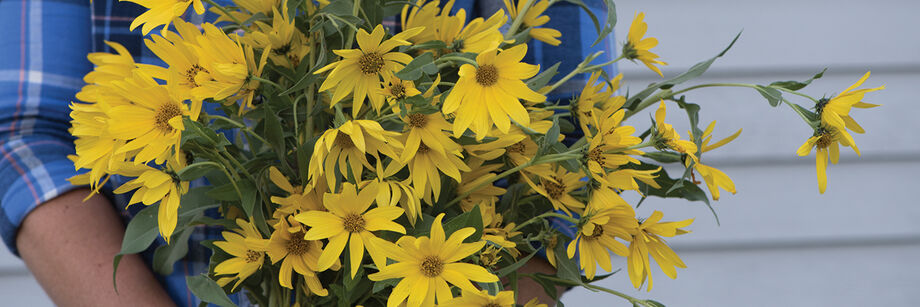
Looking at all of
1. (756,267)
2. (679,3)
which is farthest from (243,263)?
(756,267)

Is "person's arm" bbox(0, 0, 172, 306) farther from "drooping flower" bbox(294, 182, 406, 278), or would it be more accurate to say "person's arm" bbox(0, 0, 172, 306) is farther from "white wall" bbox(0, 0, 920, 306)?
"white wall" bbox(0, 0, 920, 306)

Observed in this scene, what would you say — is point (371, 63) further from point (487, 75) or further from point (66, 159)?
point (66, 159)

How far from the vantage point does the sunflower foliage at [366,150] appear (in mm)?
257

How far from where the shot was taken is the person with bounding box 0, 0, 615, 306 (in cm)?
48

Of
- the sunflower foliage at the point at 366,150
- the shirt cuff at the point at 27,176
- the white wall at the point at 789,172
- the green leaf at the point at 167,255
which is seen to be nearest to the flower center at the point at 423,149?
the sunflower foliage at the point at 366,150

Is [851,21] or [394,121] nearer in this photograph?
[394,121]

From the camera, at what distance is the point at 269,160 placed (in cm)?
32

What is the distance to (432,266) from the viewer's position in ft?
0.86

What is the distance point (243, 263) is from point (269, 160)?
1.9 inches

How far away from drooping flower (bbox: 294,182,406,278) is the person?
0.21 m

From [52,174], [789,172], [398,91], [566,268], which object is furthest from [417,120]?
[789,172]

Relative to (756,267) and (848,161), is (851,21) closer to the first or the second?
(848,161)

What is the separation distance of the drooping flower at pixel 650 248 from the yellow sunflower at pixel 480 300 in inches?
3.3

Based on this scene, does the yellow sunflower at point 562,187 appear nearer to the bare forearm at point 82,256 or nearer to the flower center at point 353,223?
the flower center at point 353,223
